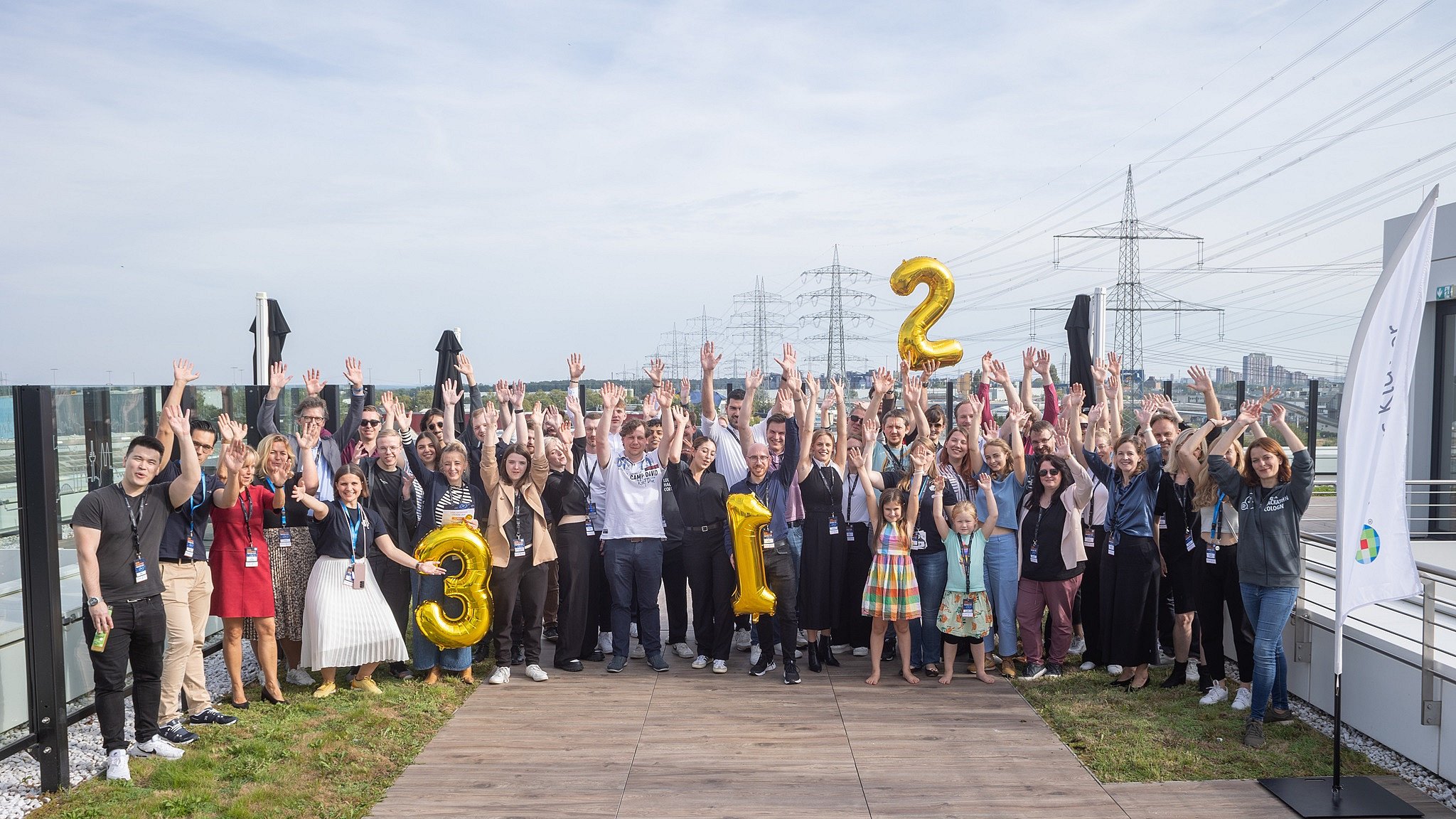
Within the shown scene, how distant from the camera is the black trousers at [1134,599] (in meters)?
6.85

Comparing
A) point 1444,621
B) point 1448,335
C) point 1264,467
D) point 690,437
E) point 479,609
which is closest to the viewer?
point 1264,467

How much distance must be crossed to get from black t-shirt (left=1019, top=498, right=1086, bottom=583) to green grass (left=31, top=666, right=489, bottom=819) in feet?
13.7

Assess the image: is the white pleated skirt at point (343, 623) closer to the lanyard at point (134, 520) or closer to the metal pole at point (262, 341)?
the lanyard at point (134, 520)

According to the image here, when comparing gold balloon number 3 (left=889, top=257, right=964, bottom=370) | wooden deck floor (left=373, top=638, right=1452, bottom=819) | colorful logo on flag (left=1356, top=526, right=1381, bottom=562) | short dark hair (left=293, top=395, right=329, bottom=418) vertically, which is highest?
gold balloon number 3 (left=889, top=257, right=964, bottom=370)

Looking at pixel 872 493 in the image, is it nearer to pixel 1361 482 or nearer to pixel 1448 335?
pixel 1361 482

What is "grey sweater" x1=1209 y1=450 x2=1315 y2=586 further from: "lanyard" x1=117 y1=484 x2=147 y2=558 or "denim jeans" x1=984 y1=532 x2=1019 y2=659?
"lanyard" x1=117 y1=484 x2=147 y2=558

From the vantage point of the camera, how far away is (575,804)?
17.0 feet

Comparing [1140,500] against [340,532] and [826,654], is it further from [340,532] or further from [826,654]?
[340,532]

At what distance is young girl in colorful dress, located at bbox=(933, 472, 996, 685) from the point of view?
7.08 meters

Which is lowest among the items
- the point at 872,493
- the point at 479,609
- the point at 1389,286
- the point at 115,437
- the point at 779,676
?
the point at 779,676

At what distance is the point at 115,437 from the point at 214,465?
51.1 inches

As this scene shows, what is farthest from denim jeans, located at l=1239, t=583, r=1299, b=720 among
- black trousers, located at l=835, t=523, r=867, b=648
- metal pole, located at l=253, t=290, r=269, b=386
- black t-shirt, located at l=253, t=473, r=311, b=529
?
metal pole, located at l=253, t=290, r=269, b=386

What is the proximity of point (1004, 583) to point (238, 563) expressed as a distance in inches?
205

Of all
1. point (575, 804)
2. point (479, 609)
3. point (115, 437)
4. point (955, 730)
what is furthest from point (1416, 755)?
point (115, 437)
